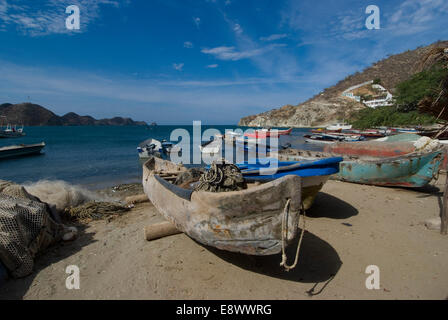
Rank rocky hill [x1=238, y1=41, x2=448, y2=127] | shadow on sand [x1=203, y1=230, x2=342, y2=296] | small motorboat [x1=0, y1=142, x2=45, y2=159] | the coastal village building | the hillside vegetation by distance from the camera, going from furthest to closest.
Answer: rocky hill [x1=238, y1=41, x2=448, y2=127] → the coastal village building → the hillside vegetation → small motorboat [x1=0, y1=142, x2=45, y2=159] → shadow on sand [x1=203, y1=230, x2=342, y2=296]

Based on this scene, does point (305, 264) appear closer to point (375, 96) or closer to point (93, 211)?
point (93, 211)

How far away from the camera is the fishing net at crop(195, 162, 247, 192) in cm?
425

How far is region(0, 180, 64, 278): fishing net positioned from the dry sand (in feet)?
0.78

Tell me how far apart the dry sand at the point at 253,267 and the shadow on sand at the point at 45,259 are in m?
0.02

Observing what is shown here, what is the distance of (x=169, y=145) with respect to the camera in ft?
81.5

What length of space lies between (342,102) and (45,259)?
96831mm

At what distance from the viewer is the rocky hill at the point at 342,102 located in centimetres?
7744

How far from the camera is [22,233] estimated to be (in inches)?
148

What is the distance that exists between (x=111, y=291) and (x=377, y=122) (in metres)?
50.0

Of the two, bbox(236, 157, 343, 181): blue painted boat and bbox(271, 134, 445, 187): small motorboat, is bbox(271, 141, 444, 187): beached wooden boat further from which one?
bbox(236, 157, 343, 181): blue painted boat

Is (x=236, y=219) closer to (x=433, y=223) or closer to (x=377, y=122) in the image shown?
(x=433, y=223)

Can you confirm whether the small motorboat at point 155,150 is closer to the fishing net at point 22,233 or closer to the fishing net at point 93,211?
the fishing net at point 93,211

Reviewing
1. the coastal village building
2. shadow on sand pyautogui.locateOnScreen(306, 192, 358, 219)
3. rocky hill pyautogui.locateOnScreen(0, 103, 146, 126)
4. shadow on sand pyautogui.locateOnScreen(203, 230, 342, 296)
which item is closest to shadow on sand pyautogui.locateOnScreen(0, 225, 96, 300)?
shadow on sand pyautogui.locateOnScreen(203, 230, 342, 296)
